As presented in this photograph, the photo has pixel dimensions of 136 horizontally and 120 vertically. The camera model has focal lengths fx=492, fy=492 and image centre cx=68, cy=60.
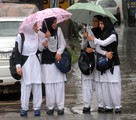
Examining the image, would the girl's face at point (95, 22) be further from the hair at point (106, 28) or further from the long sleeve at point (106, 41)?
the long sleeve at point (106, 41)

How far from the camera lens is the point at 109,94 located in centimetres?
864

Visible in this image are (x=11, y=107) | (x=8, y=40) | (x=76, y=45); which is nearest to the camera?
(x=11, y=107)

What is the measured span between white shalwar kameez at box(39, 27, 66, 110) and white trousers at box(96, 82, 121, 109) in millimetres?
700

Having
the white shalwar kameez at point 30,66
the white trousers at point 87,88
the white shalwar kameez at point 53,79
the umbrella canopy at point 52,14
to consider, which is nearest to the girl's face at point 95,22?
the umbrella canopy at point 52,14

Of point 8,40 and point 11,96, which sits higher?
point 8,40

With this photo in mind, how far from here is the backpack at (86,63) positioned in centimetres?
857

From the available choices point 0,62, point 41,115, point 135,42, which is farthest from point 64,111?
point 135,42

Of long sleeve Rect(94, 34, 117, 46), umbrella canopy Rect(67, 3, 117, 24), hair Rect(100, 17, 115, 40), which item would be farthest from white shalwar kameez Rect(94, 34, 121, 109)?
umbrella canopy Rect(67, 3, 117, 24)

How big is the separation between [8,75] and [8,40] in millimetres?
833

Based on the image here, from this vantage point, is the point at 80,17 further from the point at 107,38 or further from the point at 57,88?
the point at 57,88

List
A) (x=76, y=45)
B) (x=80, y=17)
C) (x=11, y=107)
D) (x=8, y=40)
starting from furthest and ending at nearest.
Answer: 1. (x=76, y=45)
2. (x=8, y=40)
3. (x=11, y=107)
4. (x=80, y=17)

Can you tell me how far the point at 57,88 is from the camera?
8500 millimetres

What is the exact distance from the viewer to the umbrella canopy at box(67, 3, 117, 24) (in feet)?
27.4

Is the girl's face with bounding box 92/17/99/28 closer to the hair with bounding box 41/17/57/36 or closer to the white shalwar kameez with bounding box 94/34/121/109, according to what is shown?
the white shalwar kameez with bounding box 94/34/121/109
